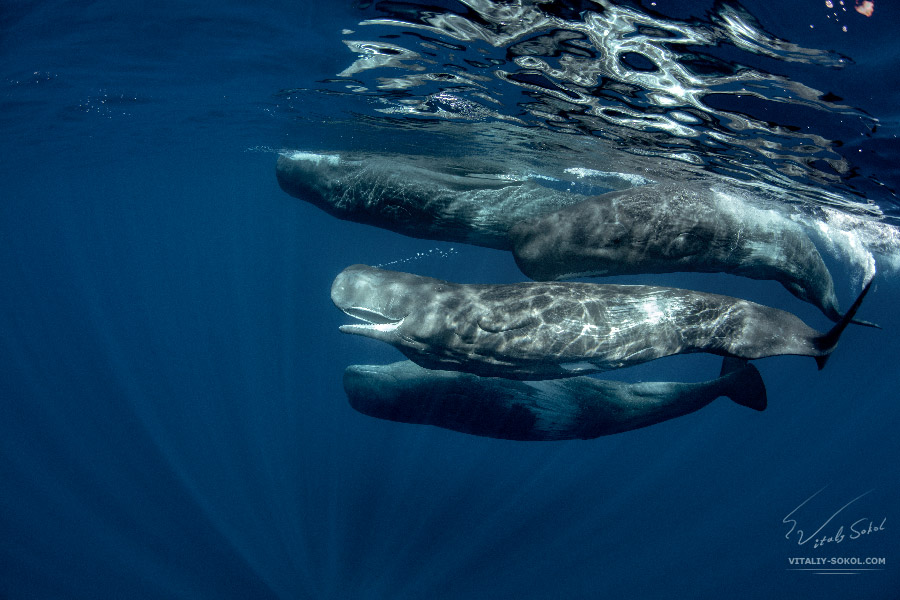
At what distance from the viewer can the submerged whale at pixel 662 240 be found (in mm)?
6191

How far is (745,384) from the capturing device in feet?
21.2

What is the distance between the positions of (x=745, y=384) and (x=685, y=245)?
2.19 meters

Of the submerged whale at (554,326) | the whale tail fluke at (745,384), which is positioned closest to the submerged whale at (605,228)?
the submerged whale at (554,326)

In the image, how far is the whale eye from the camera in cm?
640

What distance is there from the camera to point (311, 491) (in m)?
18.0

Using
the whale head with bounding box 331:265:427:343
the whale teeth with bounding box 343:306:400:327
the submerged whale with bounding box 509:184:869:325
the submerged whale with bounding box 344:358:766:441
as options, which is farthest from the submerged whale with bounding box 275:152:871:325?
the whale teeth with bounding box 343:306:400:327

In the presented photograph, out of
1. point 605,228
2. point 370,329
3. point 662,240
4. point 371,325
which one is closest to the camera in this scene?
point 370,329

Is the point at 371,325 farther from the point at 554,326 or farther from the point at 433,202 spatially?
the point at 433,202

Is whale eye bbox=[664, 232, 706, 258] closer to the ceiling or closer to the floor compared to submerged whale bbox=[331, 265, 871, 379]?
closer to the ceiling

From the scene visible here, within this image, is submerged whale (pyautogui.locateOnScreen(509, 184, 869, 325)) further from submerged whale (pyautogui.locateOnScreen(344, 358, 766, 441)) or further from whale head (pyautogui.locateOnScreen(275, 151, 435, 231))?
whale head (pyautogui.locateOnScreen(275, 151, 435, 231))

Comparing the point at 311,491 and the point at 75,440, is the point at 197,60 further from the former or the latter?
the point at 75,440

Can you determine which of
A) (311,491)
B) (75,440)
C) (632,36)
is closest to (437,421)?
(632,36)
